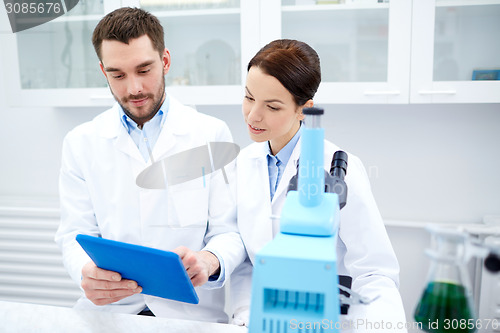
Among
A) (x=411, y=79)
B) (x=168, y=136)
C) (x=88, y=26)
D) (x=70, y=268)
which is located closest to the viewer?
(x=70, y=268)

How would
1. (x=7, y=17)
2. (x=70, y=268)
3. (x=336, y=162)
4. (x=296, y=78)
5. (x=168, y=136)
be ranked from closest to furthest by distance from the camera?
(x=336, y=162) → (x=296, y=78) → (x=70, y=268) → (x=168, y=136) → (x=7, y=17)

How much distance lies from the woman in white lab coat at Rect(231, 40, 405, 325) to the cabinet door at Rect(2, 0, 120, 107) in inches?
39.4

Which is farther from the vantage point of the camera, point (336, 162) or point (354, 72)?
point (354, 72)

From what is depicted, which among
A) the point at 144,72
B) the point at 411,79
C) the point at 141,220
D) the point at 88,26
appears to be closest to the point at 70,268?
the point at 141,220

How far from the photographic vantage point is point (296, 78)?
3.84 feet

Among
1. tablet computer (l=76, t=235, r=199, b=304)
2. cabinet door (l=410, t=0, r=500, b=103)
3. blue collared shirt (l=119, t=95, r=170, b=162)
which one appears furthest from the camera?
cabinet door (l=410, t=0, r=500, b=103)

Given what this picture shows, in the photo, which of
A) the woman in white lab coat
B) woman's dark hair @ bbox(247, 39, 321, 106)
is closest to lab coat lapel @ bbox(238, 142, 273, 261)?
the woman in white lab coat

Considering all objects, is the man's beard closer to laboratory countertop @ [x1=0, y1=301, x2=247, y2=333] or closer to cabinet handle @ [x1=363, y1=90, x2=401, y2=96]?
laboratory countertop @ [x1=0, y1=301, x2=247, y2=333]

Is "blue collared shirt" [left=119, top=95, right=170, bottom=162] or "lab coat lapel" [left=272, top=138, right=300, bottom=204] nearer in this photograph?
"lab coat lapel" [left=272, top=138, right=300, bottom=204]

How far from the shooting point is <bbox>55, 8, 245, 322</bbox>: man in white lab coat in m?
1.37

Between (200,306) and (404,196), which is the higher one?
(404,196)

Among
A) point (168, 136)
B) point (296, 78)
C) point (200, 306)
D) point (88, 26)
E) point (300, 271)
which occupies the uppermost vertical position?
point (88, 26)

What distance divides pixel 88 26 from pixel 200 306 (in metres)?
1.44

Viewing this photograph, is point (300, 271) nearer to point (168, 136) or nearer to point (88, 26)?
point (168, 136)
